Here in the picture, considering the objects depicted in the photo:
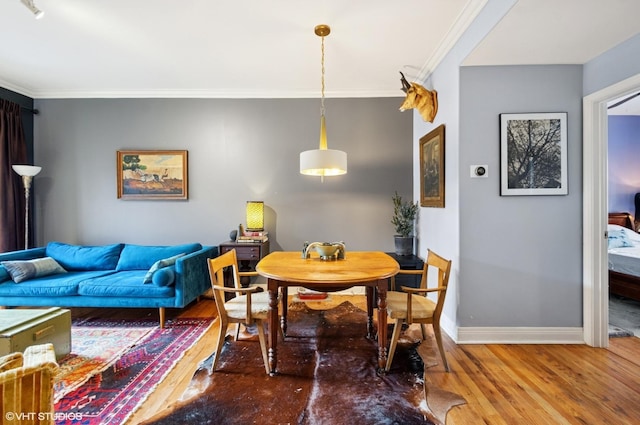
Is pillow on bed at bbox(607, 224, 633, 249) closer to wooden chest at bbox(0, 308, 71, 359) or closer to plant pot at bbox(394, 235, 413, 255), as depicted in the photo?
plant pot at bbox(394, 235, 413, 255)

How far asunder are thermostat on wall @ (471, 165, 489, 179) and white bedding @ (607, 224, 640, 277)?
2420 millimetres

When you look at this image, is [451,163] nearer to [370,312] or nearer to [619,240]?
[370,312]

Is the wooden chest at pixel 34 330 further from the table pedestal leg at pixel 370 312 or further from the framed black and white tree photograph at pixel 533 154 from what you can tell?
the framed black and white tree photograph at pixel 533 154

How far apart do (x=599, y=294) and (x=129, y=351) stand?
392 centimetres

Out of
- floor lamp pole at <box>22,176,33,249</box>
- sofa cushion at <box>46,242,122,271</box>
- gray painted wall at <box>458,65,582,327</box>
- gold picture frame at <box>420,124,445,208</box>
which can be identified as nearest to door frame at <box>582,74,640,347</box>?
gray painted wall at <box>458,65,582,327</box>

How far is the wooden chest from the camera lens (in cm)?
181

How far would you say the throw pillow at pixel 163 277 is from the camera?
275 centimetres

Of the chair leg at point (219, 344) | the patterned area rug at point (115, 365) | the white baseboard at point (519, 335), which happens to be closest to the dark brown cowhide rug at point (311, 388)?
the chair leg at point (219, 344)

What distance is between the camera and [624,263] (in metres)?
3.34

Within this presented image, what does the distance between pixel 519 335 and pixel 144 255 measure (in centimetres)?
394

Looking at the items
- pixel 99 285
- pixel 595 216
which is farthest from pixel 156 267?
pixel 595 216

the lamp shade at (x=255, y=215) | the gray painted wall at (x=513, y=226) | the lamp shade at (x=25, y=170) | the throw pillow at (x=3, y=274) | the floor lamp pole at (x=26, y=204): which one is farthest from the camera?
the lamp shade at (x=255, y=215)

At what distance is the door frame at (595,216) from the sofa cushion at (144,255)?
12.8ft

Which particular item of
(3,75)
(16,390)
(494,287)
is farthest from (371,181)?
(3,75)
